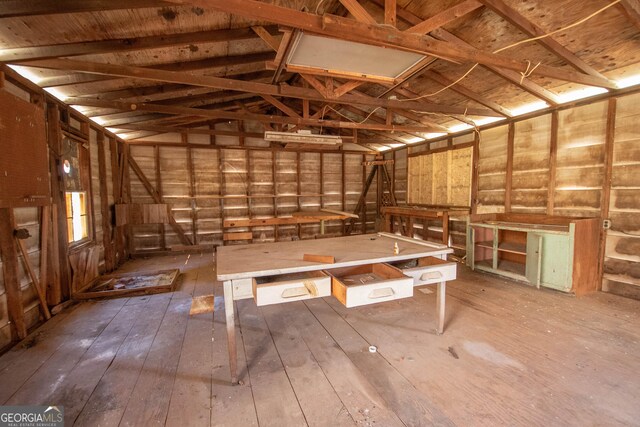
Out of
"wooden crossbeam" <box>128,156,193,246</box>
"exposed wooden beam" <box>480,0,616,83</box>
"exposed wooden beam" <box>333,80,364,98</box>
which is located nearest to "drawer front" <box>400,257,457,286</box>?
"exposed wooden beam" <box>333,80,364,98</box>

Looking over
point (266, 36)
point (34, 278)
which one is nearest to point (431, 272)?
point (266, 36)

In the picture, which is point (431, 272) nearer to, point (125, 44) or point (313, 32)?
point (313, 32)

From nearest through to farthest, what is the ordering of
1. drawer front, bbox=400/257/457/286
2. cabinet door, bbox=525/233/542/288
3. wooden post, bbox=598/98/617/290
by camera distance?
drawer front, bbox=400/257/457/286
wooden post, bbox=598/98/617/290
cabinet door, bbox=525/233/542/288

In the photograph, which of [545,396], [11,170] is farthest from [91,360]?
[545,396]

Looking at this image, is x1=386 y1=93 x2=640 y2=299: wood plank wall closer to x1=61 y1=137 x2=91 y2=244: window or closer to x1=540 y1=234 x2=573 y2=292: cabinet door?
x1=540 y1=234 x2=573 y2=292: cabinet door

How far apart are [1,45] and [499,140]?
21.7 ft

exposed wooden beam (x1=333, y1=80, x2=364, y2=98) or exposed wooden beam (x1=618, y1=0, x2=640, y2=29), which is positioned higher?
exposed wooden beam (x1=618, y1=0, x2=640, y2=29)

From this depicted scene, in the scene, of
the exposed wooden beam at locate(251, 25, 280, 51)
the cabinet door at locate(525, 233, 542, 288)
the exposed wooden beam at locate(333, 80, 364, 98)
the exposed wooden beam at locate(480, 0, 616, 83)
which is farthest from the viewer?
the cabinet door at locate(525, 233, 542, 288)

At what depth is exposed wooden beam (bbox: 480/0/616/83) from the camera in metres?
2.41

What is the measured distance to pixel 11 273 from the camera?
2.56 m

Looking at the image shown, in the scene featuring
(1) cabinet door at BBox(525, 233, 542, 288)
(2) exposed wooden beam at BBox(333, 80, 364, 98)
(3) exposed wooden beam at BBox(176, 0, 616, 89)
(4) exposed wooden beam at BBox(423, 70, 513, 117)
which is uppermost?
(4) exposed wooden beam at BBox(423, 70, 513, 117)

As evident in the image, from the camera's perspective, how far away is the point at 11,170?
7.75 ft

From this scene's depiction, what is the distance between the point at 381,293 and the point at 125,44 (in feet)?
10.9

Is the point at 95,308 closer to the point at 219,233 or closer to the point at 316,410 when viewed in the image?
the point at 316,410
